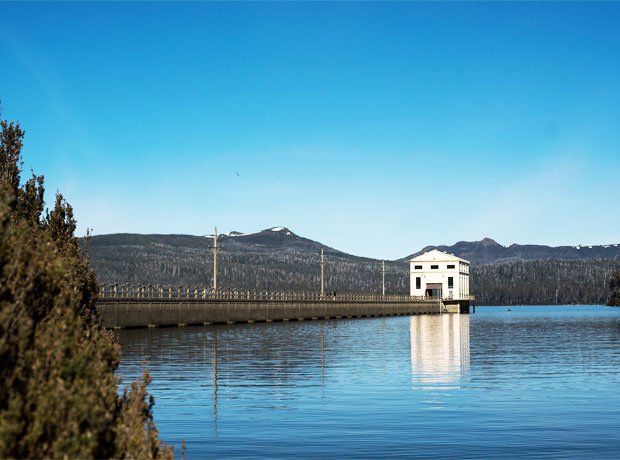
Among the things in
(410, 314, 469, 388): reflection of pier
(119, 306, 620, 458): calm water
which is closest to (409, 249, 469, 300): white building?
(410, 314, 469, 388): reflection of pier

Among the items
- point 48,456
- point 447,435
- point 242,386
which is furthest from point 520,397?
point 48,456

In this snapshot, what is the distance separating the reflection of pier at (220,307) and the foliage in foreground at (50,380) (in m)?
44.2

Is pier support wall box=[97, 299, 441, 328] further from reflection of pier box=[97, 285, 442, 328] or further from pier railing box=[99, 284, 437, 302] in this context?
pier railing box=[99, 284, 437, 302]

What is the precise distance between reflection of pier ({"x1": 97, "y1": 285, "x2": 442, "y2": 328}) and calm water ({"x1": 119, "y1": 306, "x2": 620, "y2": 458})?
2156 centimetres

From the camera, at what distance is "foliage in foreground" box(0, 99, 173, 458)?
6.83 metres

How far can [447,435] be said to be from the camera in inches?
628

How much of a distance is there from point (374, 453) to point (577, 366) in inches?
762

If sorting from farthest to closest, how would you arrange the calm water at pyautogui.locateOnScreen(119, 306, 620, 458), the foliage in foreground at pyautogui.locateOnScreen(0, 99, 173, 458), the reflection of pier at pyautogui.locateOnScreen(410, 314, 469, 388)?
the reflection of pier at pyautogui.locateOnScreen(410, 314, 469, 388)
the calm water at pyautogui.locateOnScreen(119, 306, 620, 458)
the foliage in foreground at pyautogui.locateOnScreen(0, 99, 173, 458)

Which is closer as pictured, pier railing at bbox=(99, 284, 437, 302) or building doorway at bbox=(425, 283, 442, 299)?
pier railing at bbox=(99, 284, 437, 302)

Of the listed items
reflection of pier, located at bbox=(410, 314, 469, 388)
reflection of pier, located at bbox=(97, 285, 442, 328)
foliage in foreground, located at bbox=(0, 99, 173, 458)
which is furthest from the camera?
reflection of pier, located at bbox=(97, 285, 442, 328)

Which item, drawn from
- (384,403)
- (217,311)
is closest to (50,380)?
(384,403)

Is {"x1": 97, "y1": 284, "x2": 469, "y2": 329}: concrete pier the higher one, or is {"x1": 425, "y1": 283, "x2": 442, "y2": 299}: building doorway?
→ {"x1": 425, "y1": 283, "x2": 442, "y2": 299}: building doorway

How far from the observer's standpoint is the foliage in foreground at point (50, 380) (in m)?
6.83

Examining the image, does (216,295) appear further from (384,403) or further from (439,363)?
(384,403)
